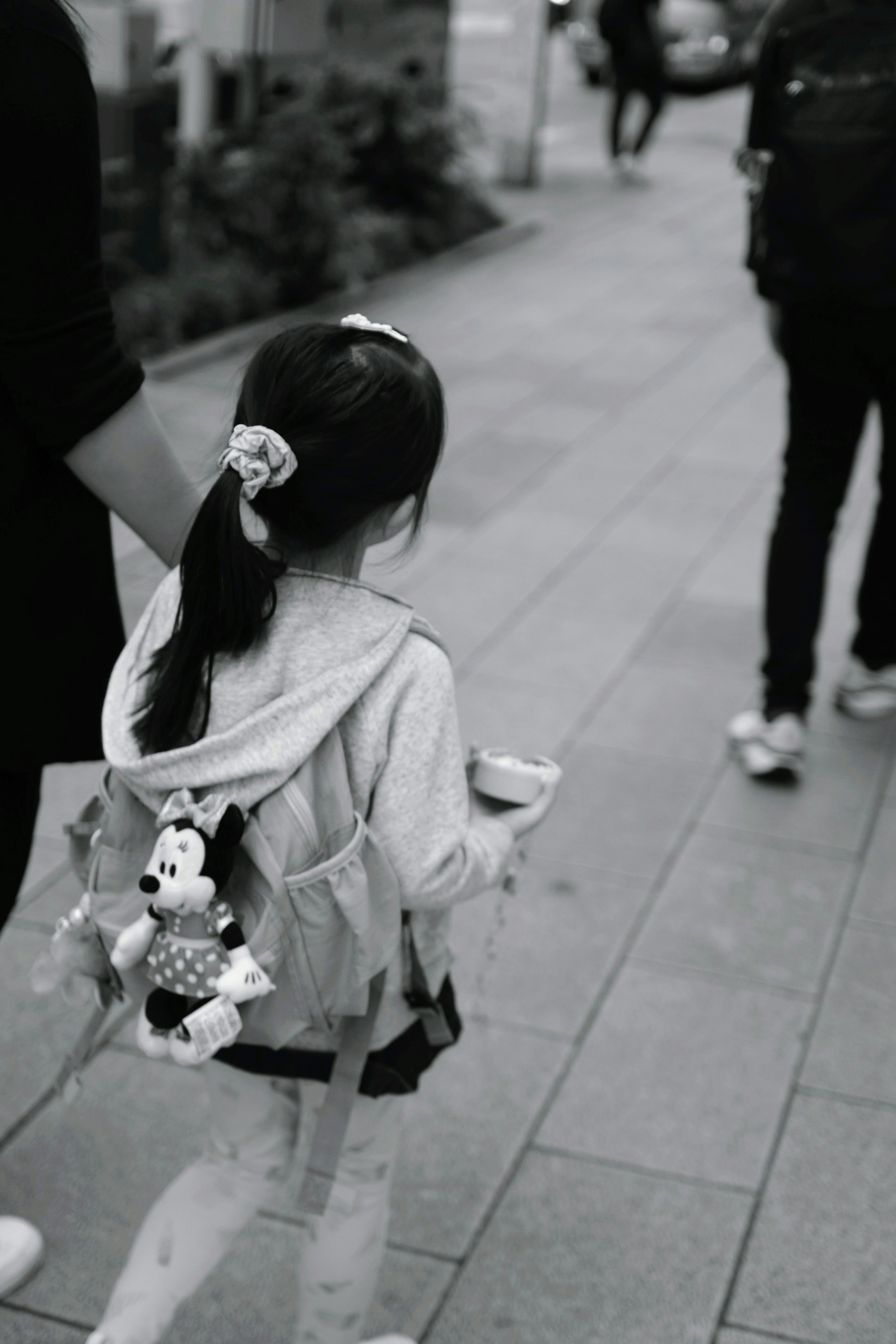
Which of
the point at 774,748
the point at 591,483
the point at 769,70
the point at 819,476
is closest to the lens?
the point at 769,70

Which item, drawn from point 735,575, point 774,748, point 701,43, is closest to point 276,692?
point 774,748

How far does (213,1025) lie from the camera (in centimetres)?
169

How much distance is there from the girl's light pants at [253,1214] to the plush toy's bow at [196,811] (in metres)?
0.46

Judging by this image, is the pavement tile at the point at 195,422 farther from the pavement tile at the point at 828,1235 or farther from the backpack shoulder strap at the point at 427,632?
the backpack shoulder strap at the point at 427,632

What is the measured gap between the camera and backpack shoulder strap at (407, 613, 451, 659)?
5.91 ft

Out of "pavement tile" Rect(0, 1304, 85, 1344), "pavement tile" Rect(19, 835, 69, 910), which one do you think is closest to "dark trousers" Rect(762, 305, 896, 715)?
"pavement tile" Rect(19, 835, 69, 910)

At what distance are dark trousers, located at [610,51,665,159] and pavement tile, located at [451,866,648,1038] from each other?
36.1ft

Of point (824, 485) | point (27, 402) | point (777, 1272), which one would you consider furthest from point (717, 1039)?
point (27, 402)

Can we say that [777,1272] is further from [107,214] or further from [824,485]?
[107,214]

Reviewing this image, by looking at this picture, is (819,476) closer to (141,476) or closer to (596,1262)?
(596,1262)

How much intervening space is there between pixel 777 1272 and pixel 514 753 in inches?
37.3

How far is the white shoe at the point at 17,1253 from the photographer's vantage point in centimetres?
229

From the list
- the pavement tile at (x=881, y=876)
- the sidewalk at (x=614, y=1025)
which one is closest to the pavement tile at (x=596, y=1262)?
the sidewalk at (x=614, y=1025)

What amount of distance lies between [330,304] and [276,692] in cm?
756
